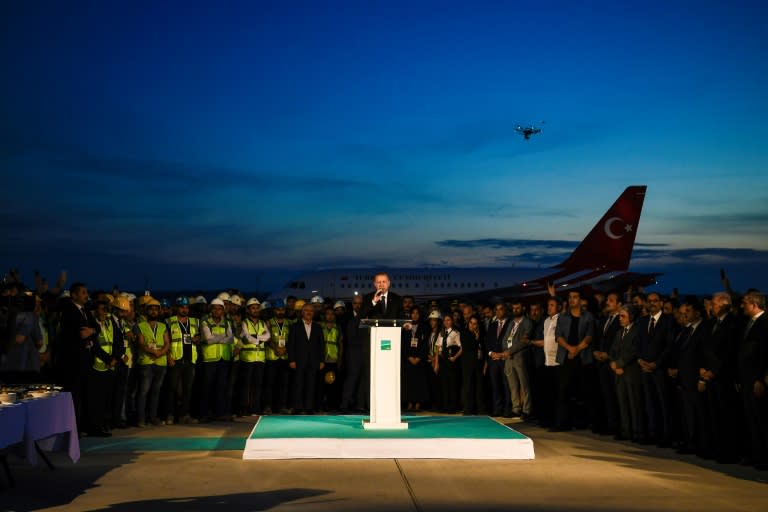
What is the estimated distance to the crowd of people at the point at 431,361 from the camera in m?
9.48

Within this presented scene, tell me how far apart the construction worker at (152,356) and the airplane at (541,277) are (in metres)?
24.8

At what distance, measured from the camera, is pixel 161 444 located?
10500mm

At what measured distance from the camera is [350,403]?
587 inches

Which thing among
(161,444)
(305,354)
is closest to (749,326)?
(161,444)

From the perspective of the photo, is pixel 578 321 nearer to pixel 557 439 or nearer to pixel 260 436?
pixel 557 439

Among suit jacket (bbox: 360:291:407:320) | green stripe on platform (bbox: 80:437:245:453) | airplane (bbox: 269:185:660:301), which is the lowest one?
green stripe on platform (bbox: 80:437:245:453)

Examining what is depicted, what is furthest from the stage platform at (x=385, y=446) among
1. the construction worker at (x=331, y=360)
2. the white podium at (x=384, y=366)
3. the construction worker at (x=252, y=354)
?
the construction worker at (x=331, y=360)

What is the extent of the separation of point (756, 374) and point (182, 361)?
815 centimetres

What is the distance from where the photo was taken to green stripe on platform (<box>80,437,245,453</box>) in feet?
32.9

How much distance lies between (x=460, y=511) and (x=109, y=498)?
291cm

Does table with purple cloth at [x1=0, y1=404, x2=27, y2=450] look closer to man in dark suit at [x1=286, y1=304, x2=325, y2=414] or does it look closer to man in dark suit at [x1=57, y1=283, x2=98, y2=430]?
man in dark suit at [x1=57, y1=283, x2=98, y2=430]

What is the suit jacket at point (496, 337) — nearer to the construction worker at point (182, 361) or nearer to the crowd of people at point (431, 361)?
the crowd of people at point (431, 361)

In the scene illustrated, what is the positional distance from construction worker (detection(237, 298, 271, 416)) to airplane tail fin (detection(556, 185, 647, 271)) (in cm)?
2634

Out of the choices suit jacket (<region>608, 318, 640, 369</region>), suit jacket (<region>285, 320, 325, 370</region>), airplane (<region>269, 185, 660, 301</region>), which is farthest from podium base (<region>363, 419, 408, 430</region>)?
airplane (<region>269, 185, 660, 301</region>)
